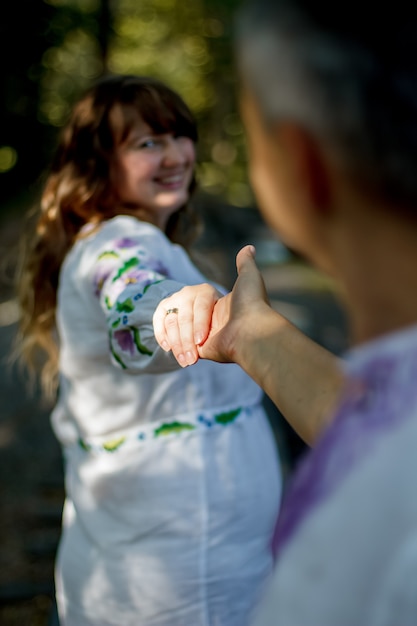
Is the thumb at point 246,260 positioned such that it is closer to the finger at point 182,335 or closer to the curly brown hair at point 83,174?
the finger at point 182,335

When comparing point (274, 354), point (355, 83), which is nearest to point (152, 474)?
point (274, 354)

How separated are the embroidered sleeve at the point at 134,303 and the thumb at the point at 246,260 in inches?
10.8

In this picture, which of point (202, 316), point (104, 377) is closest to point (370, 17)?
point (202, 316)

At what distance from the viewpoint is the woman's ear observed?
0.87 m

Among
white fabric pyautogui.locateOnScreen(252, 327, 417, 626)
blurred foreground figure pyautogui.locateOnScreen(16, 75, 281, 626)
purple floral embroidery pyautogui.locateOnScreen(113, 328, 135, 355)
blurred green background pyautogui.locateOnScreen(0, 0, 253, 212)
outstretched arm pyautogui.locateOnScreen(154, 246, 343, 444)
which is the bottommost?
blurred green background pyautogui.locateOnScreen(0, 0, 253, 212)

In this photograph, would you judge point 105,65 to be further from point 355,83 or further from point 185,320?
point 355,83

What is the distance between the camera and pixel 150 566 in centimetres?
226

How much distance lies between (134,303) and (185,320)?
0.20m

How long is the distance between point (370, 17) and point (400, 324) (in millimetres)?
288

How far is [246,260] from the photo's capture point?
5.27 feet

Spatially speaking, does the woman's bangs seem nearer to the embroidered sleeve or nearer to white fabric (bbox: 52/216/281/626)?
white fabric (bbox: 52/216/281/626)

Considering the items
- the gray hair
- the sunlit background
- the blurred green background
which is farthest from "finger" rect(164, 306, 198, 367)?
the blurred green background

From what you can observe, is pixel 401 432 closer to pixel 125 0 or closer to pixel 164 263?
pixel 164 263

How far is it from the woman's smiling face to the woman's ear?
1.66 m
